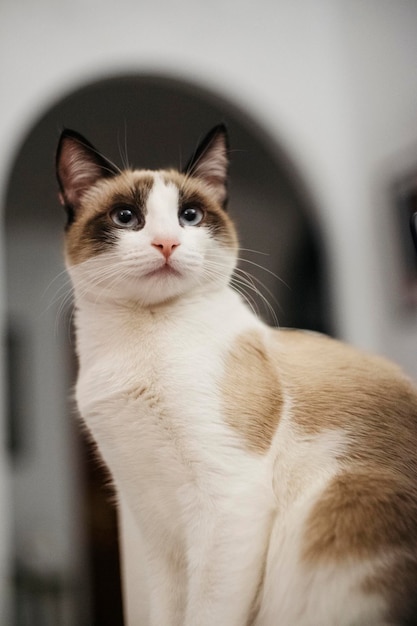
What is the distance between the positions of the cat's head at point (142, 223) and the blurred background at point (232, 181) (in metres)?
0.12

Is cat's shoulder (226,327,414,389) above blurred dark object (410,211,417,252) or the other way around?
the other way around

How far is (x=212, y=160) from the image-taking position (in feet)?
2.26

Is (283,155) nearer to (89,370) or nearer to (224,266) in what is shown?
(224,266)

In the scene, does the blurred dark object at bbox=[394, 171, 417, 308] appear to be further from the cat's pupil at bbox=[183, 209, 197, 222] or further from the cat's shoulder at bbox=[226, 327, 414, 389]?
the cat's pupil at bbox=[183, 209, 197, 222]

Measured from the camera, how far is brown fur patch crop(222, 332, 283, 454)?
649 millimetres

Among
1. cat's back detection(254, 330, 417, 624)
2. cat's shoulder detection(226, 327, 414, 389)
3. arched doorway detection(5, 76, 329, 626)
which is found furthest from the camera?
arched doorway detection(5, 76, 329, 626)

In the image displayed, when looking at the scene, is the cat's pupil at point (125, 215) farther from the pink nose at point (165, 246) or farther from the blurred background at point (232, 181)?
the blurred background at point (232, 181)

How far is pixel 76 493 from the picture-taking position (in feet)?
3.05

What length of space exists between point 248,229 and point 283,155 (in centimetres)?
23

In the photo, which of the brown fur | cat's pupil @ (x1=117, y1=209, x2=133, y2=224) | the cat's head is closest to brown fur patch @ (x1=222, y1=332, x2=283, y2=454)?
the brown fur

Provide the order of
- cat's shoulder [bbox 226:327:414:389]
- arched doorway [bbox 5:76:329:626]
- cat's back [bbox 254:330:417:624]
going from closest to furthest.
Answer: cat's back [bbox 254:330:417:624]
cat's shoulder [bbox 226:327:414:389]
arched doorway [bbox 5:76:329:626]

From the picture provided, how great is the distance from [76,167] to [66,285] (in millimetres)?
181

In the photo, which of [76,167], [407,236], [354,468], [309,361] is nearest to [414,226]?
[407,236]

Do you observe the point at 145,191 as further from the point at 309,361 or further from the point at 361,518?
the point at 361,518
